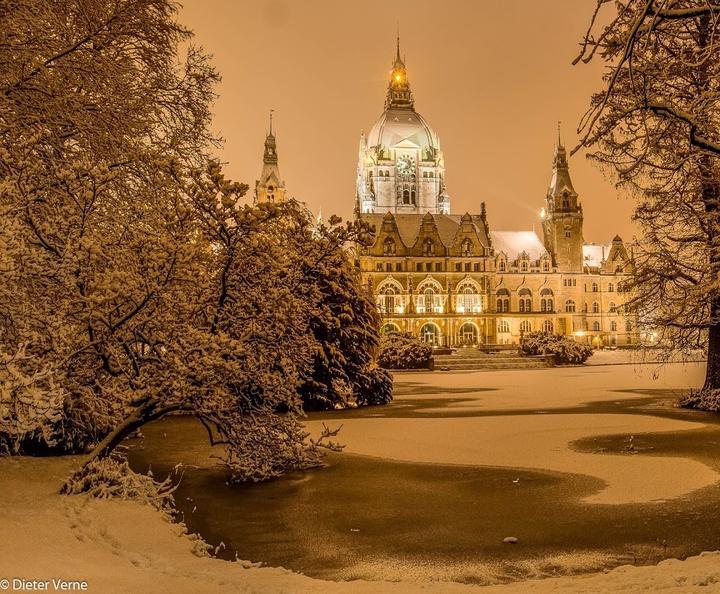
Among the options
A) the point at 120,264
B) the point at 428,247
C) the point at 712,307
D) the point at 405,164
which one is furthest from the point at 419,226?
the point at 120,264

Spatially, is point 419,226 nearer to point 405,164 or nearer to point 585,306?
point 405,164

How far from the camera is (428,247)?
82.1 m

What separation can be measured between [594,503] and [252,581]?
17.1 ft

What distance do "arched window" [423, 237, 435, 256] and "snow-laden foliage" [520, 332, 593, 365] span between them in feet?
104

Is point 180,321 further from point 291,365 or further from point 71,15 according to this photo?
Result: point 71,15

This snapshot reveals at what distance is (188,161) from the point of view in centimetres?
1205

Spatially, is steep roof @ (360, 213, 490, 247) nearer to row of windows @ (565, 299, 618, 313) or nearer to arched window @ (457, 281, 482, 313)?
arched window @ (457, 281, 482, 313)

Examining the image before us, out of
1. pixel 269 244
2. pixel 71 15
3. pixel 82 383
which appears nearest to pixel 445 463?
pixel 269 244

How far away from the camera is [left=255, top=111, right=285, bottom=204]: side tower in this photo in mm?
91875

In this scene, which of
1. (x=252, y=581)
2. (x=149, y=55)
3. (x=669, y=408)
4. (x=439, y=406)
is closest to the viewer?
(x=252, y=581)

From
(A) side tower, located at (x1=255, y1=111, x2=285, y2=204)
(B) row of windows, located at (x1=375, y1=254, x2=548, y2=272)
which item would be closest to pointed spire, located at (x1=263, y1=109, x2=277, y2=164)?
(A) side tower, located at (x1=255, y1=111, x2=285, y2=204)

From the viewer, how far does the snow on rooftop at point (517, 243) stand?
89312 millimetres

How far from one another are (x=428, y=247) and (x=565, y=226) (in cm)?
2048

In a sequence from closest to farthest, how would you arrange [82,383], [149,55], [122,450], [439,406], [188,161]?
[82,383]
[149,55]
[188,161]
[122,450]
[439,406]
